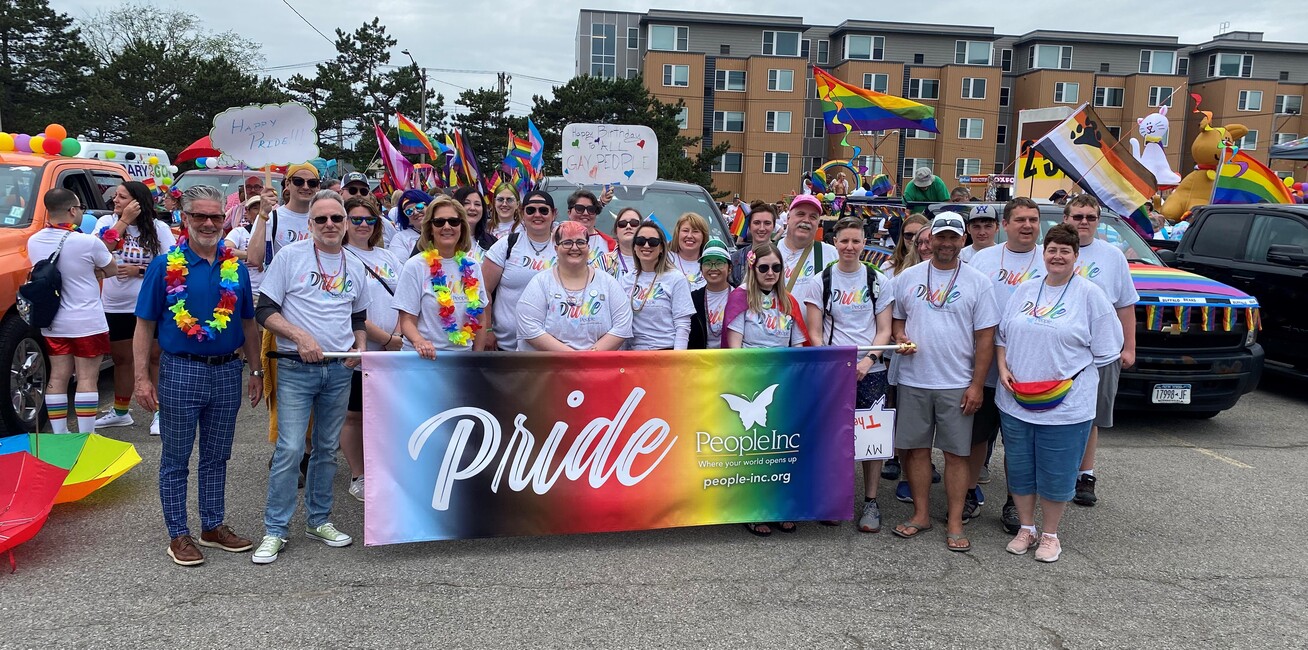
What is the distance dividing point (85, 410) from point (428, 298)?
9.68ft

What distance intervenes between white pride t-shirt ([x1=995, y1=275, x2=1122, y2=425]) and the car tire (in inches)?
238

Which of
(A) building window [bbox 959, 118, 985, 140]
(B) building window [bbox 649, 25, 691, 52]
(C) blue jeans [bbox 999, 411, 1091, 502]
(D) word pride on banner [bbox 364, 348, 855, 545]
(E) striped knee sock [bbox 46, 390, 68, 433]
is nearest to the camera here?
(D) word pride on banner [bbox 364, 348, 855, 545]

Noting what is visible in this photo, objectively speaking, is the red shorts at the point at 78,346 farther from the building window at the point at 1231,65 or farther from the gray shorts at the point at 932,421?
the building window at the point at 1231,65

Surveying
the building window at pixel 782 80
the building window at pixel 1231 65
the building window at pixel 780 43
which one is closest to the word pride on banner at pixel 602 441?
the building window at pixel 782 80

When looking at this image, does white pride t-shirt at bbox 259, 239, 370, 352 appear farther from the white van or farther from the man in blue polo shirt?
the white van

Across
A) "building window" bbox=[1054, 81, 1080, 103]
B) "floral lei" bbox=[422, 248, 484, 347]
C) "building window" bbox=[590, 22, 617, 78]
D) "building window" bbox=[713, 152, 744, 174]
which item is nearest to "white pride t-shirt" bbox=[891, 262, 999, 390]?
"floral lei" bbox=[422, 248, 484, 347]

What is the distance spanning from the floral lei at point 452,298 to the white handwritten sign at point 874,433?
217 centimetres

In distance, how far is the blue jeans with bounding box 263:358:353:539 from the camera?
3.87 meters

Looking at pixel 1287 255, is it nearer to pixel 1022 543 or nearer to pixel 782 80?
pixel 1022 543

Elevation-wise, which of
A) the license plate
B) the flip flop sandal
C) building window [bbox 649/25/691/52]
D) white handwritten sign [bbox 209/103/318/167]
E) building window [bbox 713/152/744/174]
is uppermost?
building window [bbox 649/25/691/52]

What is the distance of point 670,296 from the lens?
4.43m

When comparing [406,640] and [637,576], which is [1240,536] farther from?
[406,640]

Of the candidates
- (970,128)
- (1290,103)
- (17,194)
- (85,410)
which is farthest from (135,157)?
(1290,103)

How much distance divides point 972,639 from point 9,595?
412cm
